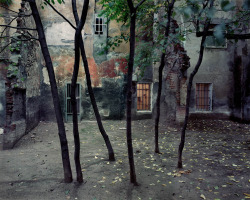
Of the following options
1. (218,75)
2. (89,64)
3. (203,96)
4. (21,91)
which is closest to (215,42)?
(21,91)

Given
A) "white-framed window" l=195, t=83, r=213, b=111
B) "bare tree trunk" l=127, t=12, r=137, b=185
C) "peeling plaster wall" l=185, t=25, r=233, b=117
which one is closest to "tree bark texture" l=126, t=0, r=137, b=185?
"bare tree trunk" l=127, t=12, r=137, b=185

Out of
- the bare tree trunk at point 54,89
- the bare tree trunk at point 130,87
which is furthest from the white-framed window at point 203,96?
the bare tree trunk at point 54,89

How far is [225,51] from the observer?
36.0 ft

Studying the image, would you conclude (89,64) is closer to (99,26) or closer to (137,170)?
(99,26)

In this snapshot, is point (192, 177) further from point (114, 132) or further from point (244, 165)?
point (114, 132)

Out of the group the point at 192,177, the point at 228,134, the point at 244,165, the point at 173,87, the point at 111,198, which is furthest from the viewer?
the point at 173,87

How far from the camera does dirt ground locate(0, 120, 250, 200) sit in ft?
12.0

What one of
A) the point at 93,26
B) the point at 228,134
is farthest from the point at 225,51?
the point at 93,26

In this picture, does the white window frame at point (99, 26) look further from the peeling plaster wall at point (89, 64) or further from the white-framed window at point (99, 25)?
the peeling plaster wall at point (89, 64)

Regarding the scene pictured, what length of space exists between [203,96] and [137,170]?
798 centimetres

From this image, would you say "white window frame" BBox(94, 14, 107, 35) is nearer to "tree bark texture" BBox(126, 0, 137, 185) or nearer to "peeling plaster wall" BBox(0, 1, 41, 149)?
"peeling plaster wall" BBox(0, 1, 41, 149)

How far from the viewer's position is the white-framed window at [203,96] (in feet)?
36.4

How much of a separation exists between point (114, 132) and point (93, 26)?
5965mm

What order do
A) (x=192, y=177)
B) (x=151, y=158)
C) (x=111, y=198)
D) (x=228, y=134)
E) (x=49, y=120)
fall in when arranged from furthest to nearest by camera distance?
(x=49, y=120) < (x=228, y=134) < (x=151, y=158) < (x=192, y=177) < (x=111, y=198)
